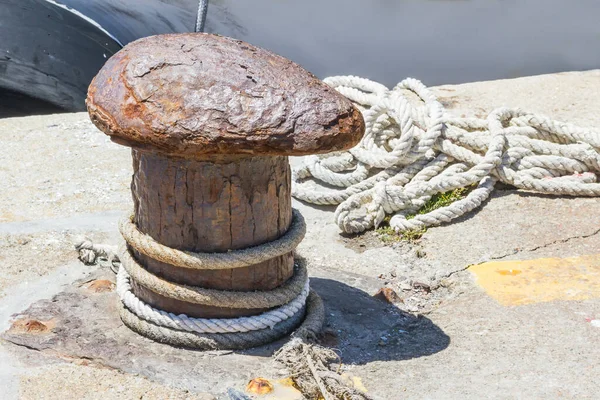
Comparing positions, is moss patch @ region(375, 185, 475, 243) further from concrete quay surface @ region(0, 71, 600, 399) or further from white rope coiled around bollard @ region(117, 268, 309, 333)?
white rope coiled around bollard @ region(117, 268, 309, 333)

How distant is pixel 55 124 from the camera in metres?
4.90

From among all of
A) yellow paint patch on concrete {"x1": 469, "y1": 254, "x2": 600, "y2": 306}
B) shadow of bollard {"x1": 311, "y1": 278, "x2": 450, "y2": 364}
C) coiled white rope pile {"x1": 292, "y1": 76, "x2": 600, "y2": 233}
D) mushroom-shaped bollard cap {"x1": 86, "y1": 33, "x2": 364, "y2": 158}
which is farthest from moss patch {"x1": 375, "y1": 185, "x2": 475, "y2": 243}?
mushroom-shaped bollard cap {"x1": 86, "y1": 33, "x2": 364, "y2": 158}

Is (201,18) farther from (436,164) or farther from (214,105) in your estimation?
(214,105)

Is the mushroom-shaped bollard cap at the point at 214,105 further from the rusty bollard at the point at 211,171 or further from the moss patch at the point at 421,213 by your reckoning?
the moss patch at the point at 421,213

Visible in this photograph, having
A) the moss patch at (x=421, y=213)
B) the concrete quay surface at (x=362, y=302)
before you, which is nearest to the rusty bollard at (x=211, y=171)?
the concrete quay surface at (x=362, y=302)

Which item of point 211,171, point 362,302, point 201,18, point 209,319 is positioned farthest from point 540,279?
point 201,18

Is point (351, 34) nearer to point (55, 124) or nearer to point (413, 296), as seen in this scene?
point (55, 124)

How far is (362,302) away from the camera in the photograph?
299 centimetres

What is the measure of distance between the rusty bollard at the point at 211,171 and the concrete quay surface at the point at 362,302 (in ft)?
0.42

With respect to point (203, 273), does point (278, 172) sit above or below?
above

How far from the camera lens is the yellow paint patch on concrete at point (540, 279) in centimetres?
297

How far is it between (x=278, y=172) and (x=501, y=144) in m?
1.83

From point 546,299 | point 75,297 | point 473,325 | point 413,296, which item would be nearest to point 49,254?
point 75,297

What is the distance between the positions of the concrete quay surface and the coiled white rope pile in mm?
95
